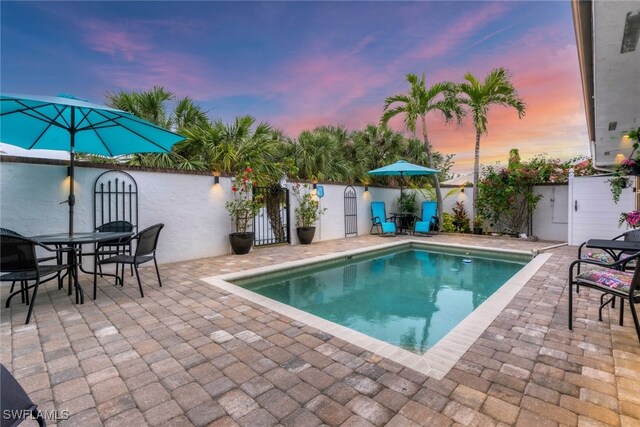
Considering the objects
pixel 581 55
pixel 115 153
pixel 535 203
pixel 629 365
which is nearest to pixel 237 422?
pixel 629 365

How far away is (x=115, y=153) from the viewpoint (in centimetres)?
499

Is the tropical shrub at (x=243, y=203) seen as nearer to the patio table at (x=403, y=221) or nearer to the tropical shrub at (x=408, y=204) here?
the patio table at (x=403, y=221)

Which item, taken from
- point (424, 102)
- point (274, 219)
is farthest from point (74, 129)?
point (424, 102)

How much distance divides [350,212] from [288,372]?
27.6 feet

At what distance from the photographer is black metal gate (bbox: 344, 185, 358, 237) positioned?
10.2 meters

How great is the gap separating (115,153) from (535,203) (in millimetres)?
11046

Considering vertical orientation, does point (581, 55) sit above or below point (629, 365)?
above

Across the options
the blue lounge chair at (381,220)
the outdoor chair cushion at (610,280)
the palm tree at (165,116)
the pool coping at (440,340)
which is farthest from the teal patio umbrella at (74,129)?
the blue lounge chair at (381,220)

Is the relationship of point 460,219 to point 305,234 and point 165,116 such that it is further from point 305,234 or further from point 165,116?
point 165,116

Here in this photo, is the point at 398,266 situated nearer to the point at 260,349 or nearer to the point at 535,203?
the point at 260,349

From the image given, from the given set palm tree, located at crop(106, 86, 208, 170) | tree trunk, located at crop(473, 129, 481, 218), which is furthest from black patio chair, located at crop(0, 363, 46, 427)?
tree trunk, located at crop(473, 129, 481, 218)

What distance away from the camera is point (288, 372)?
7.01 feet

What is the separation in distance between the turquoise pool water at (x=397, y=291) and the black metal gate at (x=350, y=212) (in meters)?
2.95

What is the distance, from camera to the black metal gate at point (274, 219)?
8352 mm
